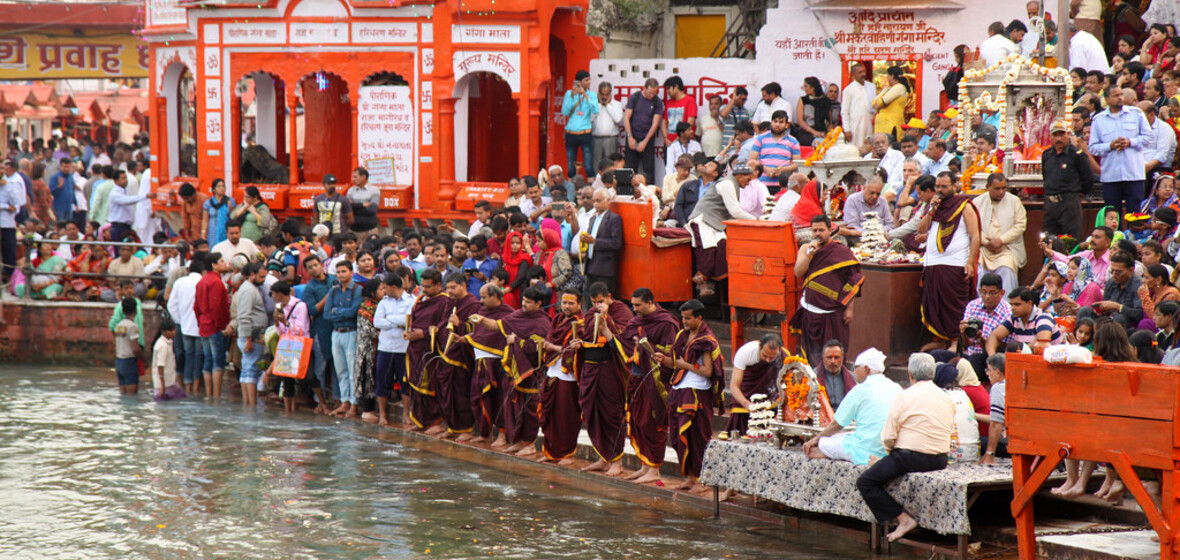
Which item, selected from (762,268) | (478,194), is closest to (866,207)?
Result: (762,268)

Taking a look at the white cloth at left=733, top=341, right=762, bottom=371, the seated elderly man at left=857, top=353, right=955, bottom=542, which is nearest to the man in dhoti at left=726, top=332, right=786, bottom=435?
the white cloth at left=733, top=341, right=762, bottom=371

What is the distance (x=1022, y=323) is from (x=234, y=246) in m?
10.3

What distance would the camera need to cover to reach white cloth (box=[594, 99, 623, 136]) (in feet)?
65.7

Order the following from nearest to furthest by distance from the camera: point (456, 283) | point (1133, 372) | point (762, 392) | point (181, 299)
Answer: point (1133, 372)
point (762, 392)
point (456, 283)
point (181, 299)

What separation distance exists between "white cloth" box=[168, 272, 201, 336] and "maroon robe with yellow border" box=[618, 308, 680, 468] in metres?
6.90

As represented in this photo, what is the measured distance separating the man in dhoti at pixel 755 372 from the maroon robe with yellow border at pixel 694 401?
37cm

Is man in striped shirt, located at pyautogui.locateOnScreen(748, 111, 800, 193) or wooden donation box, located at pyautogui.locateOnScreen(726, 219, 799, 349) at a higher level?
man in striped shirt, located at pyautogui.locateOnScreen(748, 111, 800, 193)

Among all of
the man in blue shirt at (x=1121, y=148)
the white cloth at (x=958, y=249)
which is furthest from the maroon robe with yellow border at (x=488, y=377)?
the man in blue shirt at (x=1121, y=148)

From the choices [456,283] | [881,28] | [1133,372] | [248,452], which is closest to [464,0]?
[881,28]

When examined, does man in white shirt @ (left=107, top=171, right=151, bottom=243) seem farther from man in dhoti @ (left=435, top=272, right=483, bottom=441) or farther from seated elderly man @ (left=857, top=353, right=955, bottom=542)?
seated elderly man @ (left=857, top=353, right=955, bottom=542)

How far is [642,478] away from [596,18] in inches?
476

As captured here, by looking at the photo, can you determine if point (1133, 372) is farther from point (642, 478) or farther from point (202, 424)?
Result: point (202, 424)

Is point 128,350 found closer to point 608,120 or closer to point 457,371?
point 457,371

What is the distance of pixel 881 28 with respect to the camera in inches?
790
